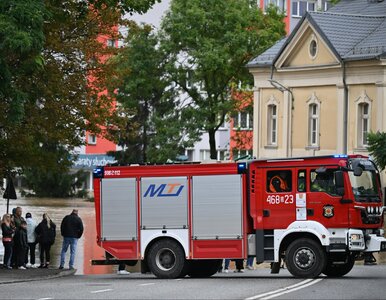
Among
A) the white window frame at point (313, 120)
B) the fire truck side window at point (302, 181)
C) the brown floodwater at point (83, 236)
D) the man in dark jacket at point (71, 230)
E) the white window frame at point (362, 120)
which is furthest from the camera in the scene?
the white window frame at point (313, 120)

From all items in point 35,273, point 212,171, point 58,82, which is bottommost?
point 35,273

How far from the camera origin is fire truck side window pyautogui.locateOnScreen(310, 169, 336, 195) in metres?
31.4

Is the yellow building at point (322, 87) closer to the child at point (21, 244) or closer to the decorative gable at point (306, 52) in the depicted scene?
the decorative gable at point (306, 52)

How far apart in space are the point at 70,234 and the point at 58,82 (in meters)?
4.09

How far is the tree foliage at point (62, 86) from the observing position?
112ft

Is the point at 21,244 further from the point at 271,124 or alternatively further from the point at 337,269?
the point at 271,124

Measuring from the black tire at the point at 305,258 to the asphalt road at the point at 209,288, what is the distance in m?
0.33

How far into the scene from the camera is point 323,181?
103 feet

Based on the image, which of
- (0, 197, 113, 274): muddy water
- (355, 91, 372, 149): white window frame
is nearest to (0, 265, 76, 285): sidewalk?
(0, 197, 113, 274): muddy water

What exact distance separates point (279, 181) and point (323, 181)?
100cm

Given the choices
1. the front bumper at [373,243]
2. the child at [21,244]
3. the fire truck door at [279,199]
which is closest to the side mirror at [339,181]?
the fire truck door at [279,199]

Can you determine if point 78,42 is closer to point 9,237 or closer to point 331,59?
point 9,237

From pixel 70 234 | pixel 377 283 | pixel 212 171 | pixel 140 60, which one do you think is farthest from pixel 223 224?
pixel 140 60

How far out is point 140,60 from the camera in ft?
254
